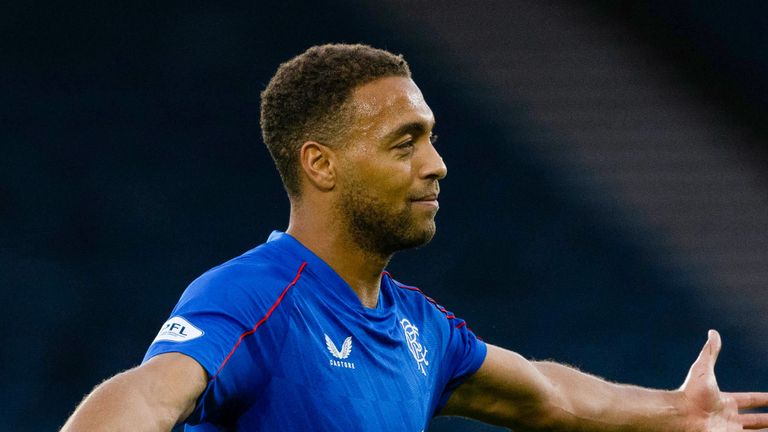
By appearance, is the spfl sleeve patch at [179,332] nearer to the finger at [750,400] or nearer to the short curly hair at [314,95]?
the short curly hair at [314,95]

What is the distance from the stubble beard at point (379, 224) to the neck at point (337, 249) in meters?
0.02

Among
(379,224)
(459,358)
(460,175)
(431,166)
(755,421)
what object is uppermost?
(460,175)

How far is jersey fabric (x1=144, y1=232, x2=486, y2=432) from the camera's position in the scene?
1892mm

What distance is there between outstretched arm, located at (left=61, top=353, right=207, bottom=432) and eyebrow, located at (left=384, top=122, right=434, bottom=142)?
0.67 meters

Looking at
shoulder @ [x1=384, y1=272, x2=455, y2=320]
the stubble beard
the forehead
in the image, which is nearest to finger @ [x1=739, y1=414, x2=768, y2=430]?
shoulder @ [x1=384, y1=272, x2=455, y2=320]

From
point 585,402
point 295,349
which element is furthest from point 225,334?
point 585,402

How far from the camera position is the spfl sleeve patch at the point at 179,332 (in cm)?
183

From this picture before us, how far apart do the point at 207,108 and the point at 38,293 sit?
1134mm

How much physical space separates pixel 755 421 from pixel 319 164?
1380 millimetres

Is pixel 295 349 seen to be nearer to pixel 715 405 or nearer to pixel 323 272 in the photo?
pixel 323 272

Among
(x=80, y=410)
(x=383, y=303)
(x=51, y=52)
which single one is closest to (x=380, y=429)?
(x=383, y=303)

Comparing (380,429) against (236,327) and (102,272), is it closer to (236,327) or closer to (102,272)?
(236,327)

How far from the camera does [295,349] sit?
2064 mm

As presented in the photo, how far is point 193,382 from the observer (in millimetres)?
1798
